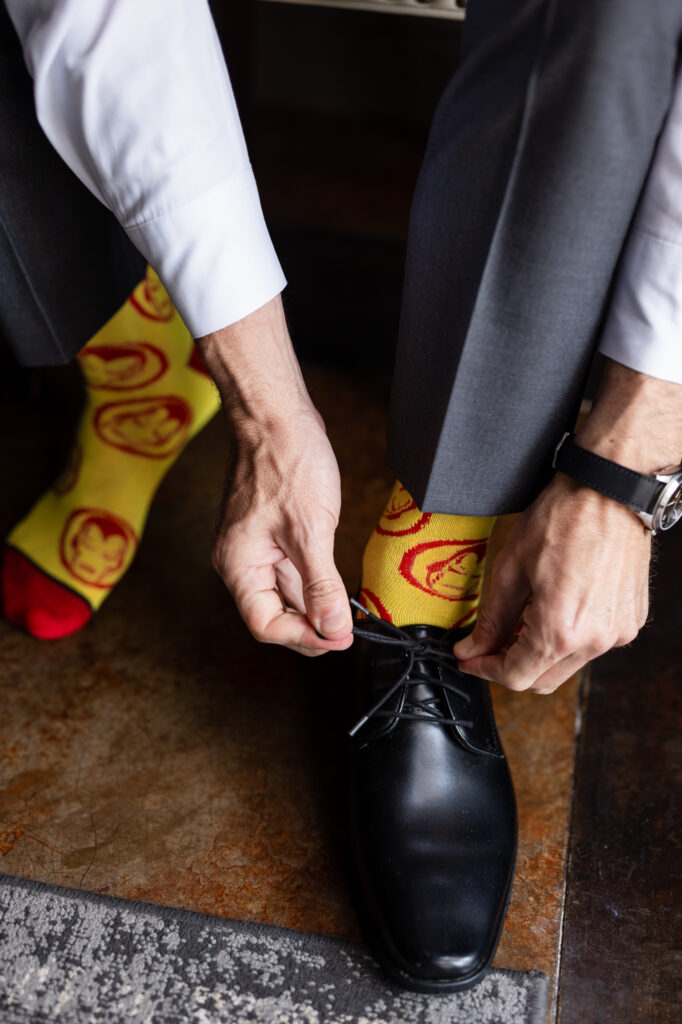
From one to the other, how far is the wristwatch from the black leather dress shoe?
Result: 0.24 metres

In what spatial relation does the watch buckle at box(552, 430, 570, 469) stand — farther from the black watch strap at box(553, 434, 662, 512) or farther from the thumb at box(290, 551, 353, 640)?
the thumb at box(290, 551, 353, 640)

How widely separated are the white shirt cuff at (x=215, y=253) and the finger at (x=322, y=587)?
18 centimetres

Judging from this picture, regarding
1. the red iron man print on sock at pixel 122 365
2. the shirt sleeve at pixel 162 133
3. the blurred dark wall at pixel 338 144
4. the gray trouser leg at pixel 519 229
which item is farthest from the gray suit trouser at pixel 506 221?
the blurred dark wall at pixel 338 144

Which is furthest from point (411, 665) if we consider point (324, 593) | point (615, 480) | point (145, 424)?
point (145, 424)

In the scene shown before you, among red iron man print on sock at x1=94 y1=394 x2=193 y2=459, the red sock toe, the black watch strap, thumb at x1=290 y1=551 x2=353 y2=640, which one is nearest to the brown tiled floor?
the red sock toe

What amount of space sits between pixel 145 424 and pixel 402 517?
417mm

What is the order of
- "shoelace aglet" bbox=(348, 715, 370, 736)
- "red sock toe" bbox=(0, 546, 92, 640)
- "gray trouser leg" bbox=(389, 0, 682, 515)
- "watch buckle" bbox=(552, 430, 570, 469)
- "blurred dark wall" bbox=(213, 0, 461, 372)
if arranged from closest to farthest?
1. "gray trouser leg" bbox=(389, 0, 682, 515)
2. "watch buckle" bbox=(552, 430, 570, 469)
3. "shoelace aglet" bbox=(348, 715, 370, 736)
4. "red sock toe" bbox=(0, 546, 92, 640)
5. "blurred dark wall" bbox=(213, 0, 461, 372)

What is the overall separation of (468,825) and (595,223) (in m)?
0.47

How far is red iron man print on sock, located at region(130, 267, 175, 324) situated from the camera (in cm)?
92

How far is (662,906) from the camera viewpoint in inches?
26.4

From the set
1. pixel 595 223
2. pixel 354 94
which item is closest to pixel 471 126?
pixel 595 223

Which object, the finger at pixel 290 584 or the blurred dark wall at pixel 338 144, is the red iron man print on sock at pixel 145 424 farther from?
the finger at pixel 290 584

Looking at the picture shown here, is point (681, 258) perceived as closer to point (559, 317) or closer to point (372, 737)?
point (559, 317)

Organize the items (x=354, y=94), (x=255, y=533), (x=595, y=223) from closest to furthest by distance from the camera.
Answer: (x=595, y=223) < (x=255, y=533) < (x=354, y=94)
